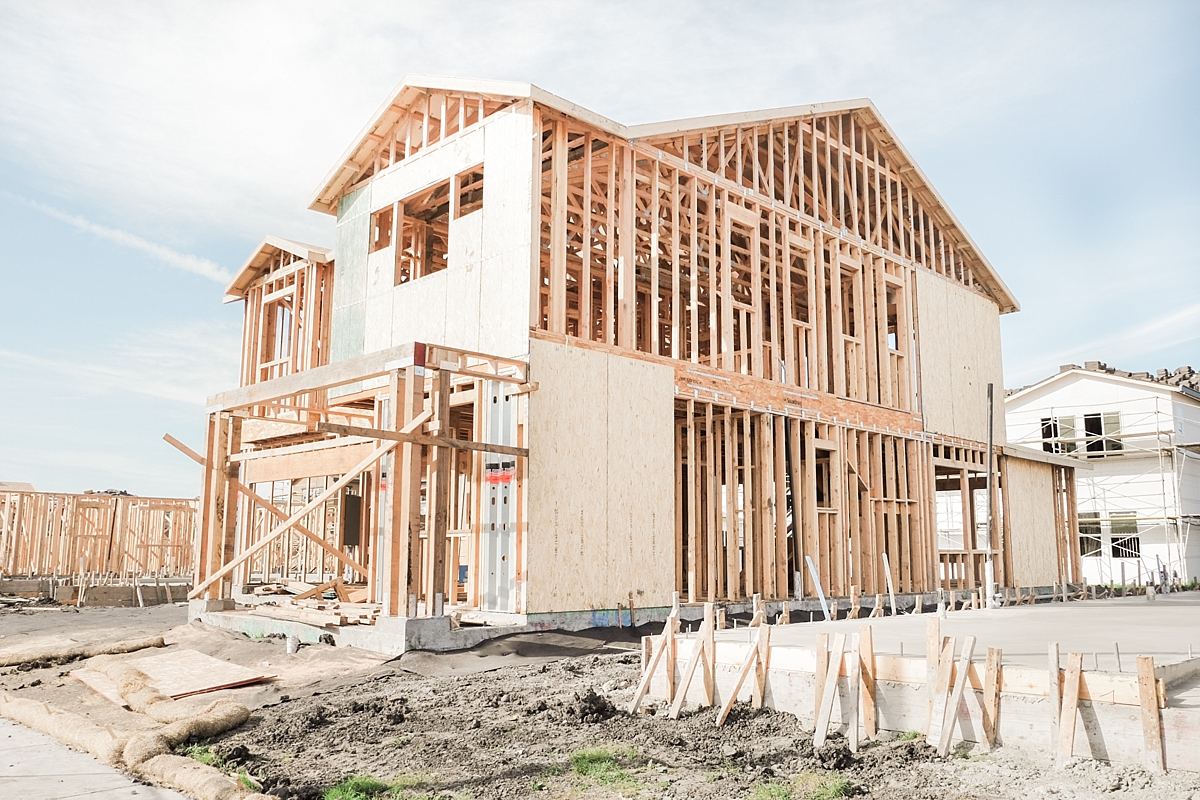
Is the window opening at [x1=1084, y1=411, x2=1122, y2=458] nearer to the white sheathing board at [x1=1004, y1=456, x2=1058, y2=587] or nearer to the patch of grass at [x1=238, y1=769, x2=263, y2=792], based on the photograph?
the white sheathing board at [x1=1004, y1=456, x2=1058, y2=587]

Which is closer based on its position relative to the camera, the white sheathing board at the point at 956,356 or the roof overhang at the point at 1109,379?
the white sheathing board at the point at 956,356

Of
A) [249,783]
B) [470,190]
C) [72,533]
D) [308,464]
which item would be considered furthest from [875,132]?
[72,533]

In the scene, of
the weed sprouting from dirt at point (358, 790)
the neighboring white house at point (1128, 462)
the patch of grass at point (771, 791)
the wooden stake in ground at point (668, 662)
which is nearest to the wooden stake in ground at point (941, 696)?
the patch of grass at point (771, 791)

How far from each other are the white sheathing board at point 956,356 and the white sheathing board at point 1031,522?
1163 mm

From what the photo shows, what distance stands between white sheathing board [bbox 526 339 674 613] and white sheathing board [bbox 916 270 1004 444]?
33.3 ft

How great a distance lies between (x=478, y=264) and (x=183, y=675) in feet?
25.6

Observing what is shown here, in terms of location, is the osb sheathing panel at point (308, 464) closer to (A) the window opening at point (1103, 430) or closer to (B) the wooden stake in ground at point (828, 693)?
(B) the wooden stake in ground at point (828, 693)

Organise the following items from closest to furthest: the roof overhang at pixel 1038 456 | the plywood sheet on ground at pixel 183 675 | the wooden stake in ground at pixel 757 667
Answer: the wooden stake in ground at pixel 757 667
the plywood sheet on ground at pixel 183 675
the roof overhang at pixel 1038 456

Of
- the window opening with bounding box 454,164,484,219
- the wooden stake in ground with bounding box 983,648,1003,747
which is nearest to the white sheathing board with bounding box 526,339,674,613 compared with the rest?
the window opening with bounding box 454,164,484,219

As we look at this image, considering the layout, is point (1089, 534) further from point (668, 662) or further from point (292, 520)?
point (292, 520)

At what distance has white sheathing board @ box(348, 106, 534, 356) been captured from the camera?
14758 millimetres

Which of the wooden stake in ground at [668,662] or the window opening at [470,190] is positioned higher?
the window opening at [470,190]

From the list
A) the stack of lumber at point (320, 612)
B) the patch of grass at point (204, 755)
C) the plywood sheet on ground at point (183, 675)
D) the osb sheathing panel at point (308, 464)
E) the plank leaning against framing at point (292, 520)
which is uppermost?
the osb sheathing panel at point (308, 464)

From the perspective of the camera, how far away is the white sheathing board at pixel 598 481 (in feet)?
45.2
